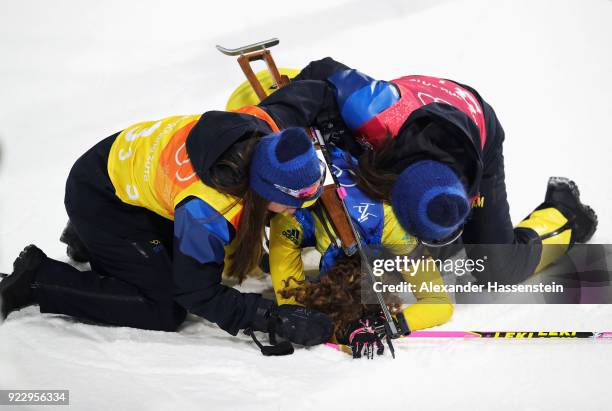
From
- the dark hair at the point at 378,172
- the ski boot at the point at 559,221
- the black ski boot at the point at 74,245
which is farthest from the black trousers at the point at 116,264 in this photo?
the ski boot at the point at 559,221

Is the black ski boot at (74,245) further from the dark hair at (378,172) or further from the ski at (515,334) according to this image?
the ski at (515,334)

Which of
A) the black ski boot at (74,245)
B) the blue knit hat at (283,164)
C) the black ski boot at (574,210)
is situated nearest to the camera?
the blue knit hat at (283,164)

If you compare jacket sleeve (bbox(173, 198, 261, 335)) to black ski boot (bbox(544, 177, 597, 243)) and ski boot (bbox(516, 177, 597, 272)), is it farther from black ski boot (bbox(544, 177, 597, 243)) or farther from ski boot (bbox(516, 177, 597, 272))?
black ski boot (bbox(544, 177, 597, 243))

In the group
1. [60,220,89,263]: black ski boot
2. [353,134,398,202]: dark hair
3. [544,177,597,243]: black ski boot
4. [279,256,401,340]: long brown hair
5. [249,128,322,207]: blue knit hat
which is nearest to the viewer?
[249,128,322,207]: blue knit hat

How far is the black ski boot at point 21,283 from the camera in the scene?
7.13 ft

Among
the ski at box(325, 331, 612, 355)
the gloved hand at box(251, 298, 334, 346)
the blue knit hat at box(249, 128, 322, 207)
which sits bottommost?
the ski at box(325, 331, 612, 355)

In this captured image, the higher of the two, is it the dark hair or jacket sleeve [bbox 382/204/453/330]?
the dark hair

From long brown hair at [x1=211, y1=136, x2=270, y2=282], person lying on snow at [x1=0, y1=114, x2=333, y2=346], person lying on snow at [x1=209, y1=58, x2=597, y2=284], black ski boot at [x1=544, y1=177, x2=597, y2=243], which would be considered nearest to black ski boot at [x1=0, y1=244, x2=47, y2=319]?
person lying on snow at [x1=0, y1=114, x2=333, y2=346]

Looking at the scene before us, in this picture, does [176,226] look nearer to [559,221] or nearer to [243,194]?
[243,194]

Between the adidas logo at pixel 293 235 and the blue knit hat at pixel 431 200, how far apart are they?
387 mm

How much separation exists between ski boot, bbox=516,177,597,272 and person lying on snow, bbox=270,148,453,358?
63cm

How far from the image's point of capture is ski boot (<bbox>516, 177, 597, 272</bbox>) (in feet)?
8.61

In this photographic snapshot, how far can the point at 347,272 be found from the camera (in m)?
2.11

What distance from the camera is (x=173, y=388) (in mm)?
1836
